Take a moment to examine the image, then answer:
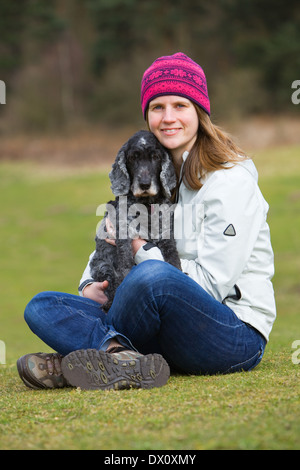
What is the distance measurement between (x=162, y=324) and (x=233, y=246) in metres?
0.64

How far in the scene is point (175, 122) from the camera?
14.8 ft

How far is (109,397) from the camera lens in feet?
11.8

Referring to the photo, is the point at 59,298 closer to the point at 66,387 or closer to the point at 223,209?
the point at 66,387

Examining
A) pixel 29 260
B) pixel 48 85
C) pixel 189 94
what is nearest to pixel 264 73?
pixel 48 85

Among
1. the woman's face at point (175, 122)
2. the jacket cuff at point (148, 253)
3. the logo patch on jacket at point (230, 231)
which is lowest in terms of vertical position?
the jacket cuff at point (148, 253)

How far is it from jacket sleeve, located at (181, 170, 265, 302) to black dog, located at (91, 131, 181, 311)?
366 mm

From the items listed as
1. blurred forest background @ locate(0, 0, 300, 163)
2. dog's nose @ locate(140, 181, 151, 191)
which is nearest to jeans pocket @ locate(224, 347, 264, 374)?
dog's nose @ locate(140, 181, 151, 191)

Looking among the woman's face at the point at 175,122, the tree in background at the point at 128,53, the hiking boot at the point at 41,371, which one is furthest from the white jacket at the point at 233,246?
the tree in background at the point at 128,53

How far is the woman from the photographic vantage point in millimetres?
3873

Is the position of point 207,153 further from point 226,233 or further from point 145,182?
point 226,233

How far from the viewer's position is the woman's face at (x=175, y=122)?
4520 millimetres

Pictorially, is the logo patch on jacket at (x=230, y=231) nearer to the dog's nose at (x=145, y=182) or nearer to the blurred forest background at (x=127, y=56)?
the dog's nose at (x=145, y=182)

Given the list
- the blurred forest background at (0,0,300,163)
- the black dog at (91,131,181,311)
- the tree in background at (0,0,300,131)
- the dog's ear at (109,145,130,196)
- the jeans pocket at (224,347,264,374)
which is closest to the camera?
the jeans pocket at (224,347,264,374)

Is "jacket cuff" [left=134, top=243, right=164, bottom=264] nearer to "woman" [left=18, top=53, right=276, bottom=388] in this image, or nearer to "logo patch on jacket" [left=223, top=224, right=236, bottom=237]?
"woman" [left=18, top=53, right=276, bottom=388]
